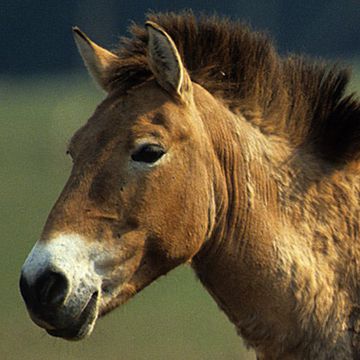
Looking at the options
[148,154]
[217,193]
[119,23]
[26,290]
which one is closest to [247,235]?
[217,193]

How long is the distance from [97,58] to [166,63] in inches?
18.7

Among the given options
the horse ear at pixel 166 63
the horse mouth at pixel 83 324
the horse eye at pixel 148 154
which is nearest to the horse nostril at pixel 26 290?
the horse mouth at pixel 83 324

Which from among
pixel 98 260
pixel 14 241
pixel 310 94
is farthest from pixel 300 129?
pixel 14 241

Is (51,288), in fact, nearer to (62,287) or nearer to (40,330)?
(62,287)

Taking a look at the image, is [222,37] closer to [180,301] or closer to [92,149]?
[92,149]

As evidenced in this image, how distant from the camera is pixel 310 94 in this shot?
231 inches

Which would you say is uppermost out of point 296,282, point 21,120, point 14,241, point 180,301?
point 296,282

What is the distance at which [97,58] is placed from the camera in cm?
588

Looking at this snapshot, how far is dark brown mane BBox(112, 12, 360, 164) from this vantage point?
5758 millimetres

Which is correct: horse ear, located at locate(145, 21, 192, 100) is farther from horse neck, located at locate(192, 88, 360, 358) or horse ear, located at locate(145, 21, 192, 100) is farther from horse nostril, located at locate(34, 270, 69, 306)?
horse nostril, located at locate(34, 270, 69, 306)

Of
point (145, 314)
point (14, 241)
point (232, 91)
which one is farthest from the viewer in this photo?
point (14, 241)

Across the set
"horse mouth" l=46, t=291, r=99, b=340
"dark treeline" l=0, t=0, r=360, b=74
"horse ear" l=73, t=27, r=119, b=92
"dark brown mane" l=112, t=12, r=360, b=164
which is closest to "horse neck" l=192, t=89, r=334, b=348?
"dark brown mane" l=112, t=12, r=360, b=164

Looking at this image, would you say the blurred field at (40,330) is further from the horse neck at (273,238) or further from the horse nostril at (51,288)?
the horse nostril at (51,288)

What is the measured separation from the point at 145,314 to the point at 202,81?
29.9 ft
